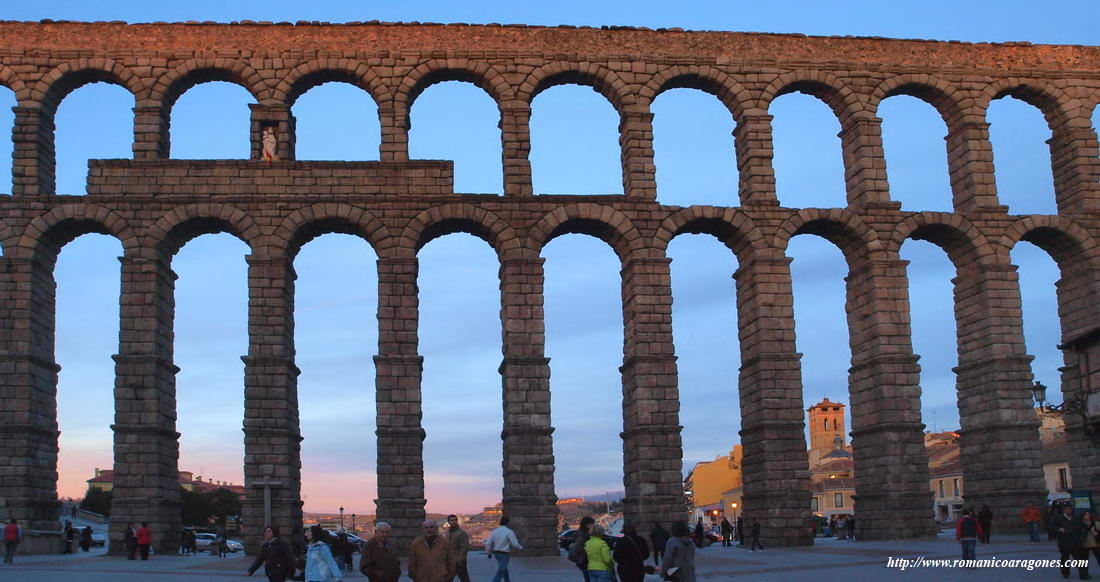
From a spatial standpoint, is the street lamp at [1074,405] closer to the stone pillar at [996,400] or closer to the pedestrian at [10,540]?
the stone pillar at [996,400]

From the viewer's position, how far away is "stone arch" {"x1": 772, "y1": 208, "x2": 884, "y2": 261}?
35.0 m

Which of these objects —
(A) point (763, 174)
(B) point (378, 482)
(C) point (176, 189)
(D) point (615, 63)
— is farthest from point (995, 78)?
(C) point (176, 189)

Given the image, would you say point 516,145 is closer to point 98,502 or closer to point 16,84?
point 16,84

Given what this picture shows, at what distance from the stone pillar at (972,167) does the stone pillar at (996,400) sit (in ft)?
7.09

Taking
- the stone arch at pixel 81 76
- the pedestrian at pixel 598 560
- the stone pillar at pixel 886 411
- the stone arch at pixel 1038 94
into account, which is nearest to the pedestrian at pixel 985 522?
the stone pillar at pixel 886 411

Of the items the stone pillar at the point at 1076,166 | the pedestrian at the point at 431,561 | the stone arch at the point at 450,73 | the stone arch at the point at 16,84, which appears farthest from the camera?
the stone pillar at the point at 1076,166

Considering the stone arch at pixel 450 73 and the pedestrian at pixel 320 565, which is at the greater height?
the stone arch at pixel 450 73

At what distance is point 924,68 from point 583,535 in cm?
2529

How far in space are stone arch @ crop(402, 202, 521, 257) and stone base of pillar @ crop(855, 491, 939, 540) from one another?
43.0 ft

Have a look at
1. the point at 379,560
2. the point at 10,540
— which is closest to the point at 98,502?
the point at 10,540

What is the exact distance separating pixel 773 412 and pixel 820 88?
425 inches

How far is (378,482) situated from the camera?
3206 cm

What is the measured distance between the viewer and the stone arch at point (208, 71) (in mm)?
34812

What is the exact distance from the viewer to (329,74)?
35.7 metres
